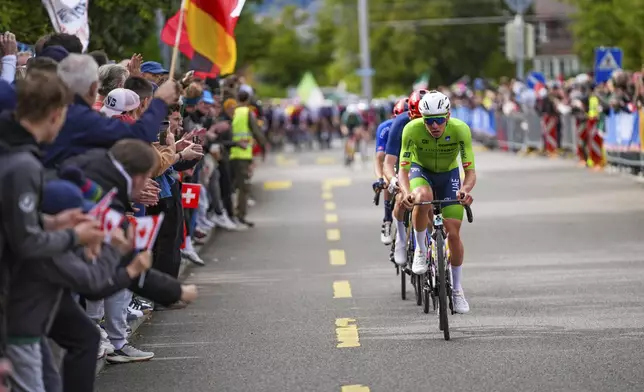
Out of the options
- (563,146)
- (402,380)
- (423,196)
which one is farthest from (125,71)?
(563,146)

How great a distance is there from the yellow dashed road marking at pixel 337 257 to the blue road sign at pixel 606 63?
16197mm

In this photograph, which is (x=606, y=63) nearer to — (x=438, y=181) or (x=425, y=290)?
(x=438, y=181)

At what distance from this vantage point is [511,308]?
12.2m

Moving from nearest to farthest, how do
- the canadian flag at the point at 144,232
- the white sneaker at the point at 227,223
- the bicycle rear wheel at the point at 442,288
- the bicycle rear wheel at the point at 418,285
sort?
the canadian flag at the point at 144,232, the bicycle rear wheel at the point at 442,288, the bicycle rear wheel at the point at 418,285, the white sneaker at the point at 227,223

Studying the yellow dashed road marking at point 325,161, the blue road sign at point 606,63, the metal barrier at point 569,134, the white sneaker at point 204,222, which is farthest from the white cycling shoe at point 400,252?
the yellow dashed road marking at point 325,161

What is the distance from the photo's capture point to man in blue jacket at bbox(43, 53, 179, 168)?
799 cm

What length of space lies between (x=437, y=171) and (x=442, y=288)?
1.35 meters

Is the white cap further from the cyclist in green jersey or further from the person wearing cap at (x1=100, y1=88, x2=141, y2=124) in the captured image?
the cyclist in green jersey

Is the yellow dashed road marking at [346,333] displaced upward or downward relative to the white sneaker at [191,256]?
upward

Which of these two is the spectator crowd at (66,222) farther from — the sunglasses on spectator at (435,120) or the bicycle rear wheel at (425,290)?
the bicycle rear wheel at (425,290)

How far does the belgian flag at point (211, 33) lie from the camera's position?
44.3ft

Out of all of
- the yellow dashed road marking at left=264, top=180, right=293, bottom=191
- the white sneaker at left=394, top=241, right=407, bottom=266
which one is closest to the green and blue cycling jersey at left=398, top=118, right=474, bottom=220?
the white sneaker at left=394, top=241, right=407, bottom=266

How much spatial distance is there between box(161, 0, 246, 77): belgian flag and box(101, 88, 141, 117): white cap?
2.81 m

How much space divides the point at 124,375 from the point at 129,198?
2.32 meters
